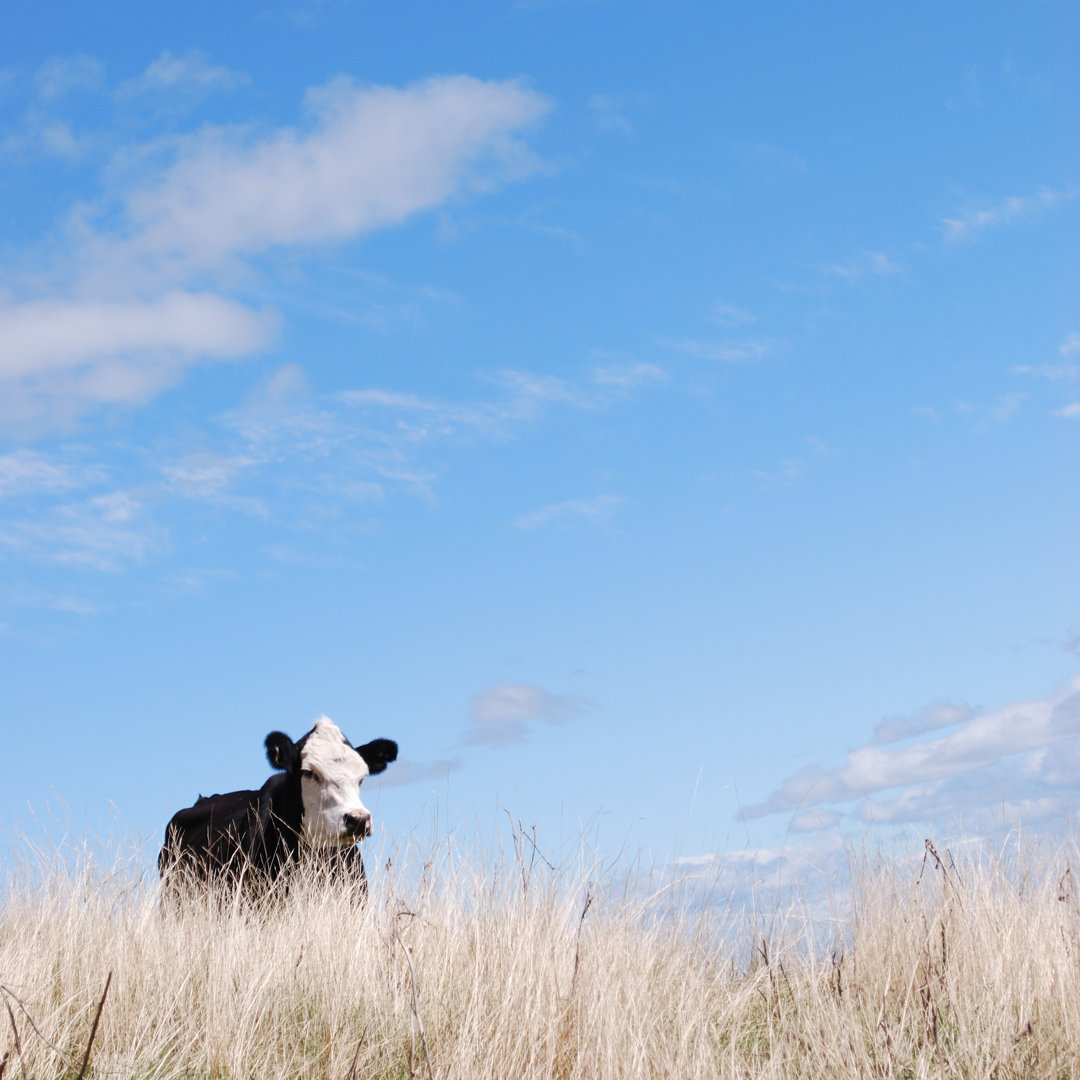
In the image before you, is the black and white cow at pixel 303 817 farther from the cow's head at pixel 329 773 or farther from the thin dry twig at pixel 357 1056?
the thin dry twig at pixel 357 1056

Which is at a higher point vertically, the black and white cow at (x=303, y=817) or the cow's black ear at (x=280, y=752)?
the cow's black ear at (x=280, y=752)

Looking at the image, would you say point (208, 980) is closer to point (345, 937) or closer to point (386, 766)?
point (345, 937)

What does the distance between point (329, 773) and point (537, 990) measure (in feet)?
12.5

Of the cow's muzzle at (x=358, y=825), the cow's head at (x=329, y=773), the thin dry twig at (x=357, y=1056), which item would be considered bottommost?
the thin dry twig at (x=357, y=1056)

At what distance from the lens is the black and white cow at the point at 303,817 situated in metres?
8.34

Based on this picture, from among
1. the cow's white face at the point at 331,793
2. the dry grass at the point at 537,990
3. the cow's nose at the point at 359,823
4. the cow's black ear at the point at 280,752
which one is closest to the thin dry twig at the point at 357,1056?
the dry grass at the point at 537,990

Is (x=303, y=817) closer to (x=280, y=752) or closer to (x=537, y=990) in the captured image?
(x=280, y=752)

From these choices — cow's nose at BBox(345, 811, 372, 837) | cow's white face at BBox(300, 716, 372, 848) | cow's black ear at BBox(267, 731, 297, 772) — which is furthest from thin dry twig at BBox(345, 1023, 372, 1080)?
cow's black ear at BBox(267, 731, 297, 772)

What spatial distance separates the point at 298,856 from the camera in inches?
342

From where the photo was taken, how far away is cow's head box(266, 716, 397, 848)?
8.27 metres

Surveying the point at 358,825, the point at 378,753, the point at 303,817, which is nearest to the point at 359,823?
the point at 358,825

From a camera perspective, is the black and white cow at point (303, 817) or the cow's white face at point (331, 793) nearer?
the cow's white face at point (331, 793)

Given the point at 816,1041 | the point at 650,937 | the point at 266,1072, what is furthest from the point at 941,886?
the point at 266,1072

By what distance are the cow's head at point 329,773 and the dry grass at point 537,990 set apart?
0.82 metres
